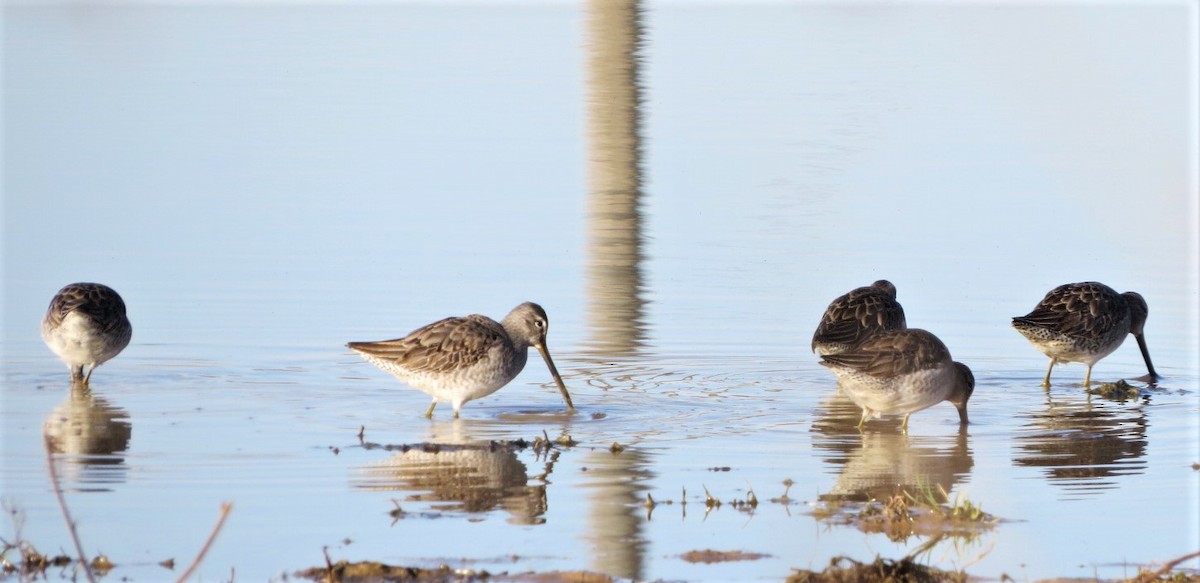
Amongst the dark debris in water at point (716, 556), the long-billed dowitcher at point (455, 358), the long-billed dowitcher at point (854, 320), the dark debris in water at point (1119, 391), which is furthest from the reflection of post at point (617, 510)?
the dark debris in water at point (1119, 391)

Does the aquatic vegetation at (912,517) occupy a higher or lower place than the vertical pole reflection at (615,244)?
lower

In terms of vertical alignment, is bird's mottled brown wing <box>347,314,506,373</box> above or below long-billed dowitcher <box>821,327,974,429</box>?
above

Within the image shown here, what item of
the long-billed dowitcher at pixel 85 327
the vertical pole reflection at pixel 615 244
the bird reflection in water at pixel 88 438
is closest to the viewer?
the vertical pole reflection at pixel 615 244

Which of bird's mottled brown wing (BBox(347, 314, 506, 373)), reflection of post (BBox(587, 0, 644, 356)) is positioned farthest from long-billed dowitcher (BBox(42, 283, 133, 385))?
reflection of post (BBox(587, 0, 644, 356))

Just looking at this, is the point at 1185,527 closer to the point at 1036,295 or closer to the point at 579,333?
the point at 579,333

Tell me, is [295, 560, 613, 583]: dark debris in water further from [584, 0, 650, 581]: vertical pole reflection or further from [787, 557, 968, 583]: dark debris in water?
[787, 557, 968, 583]: dark debris in water

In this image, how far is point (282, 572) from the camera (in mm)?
7742

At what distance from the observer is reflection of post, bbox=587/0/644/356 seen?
15.1 metres

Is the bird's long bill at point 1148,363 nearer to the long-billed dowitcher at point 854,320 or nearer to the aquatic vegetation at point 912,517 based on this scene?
the long-billed dowitcher at point 854,320

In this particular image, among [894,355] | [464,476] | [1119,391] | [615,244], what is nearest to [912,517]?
[464,476]

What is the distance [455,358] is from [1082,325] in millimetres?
4860

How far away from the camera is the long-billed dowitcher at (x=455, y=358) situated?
11523 millimetres

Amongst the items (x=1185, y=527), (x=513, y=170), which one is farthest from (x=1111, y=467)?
(x=513, y=170)

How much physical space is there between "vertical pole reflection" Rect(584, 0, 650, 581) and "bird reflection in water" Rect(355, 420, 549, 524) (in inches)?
12.7
